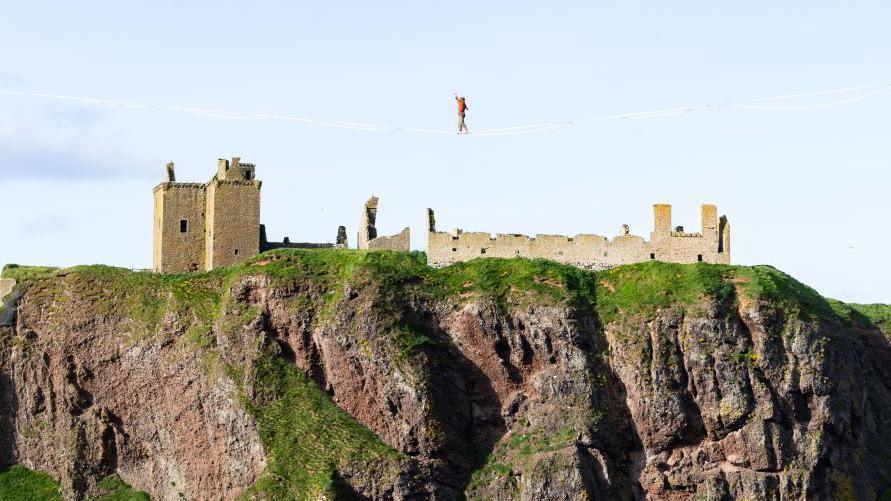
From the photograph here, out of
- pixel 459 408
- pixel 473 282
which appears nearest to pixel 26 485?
pixel 459 408

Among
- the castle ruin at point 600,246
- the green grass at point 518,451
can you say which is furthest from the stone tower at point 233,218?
the green grass at point 518,451

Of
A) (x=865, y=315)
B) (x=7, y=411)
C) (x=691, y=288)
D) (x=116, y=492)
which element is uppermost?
(x=691, y=288)

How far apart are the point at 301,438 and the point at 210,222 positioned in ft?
40.9

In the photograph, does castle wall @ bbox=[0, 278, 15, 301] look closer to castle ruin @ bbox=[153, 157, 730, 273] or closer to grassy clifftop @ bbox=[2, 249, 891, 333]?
grassy clifftop @ bbox=[2, 249, 891, 333]

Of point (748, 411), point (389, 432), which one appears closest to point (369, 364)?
point (389, 432)

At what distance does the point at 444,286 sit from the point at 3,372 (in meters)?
19.2

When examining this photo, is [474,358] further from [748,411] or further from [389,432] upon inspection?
[748,411]

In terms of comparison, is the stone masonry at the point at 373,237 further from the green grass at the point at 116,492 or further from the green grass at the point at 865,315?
the green grass at the point at 865,315

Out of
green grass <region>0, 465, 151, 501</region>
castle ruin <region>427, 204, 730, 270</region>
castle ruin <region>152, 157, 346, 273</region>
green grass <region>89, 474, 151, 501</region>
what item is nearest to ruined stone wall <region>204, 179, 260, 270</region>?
castle ruin <region>152, 157, 346, 273</region>

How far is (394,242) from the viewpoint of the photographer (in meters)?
91.1

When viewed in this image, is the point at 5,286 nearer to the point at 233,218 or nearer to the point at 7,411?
the point at 7,411

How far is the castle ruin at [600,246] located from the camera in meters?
90.1

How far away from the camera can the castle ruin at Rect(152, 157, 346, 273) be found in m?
90.6

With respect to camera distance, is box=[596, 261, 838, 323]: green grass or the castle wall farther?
the castle wall
